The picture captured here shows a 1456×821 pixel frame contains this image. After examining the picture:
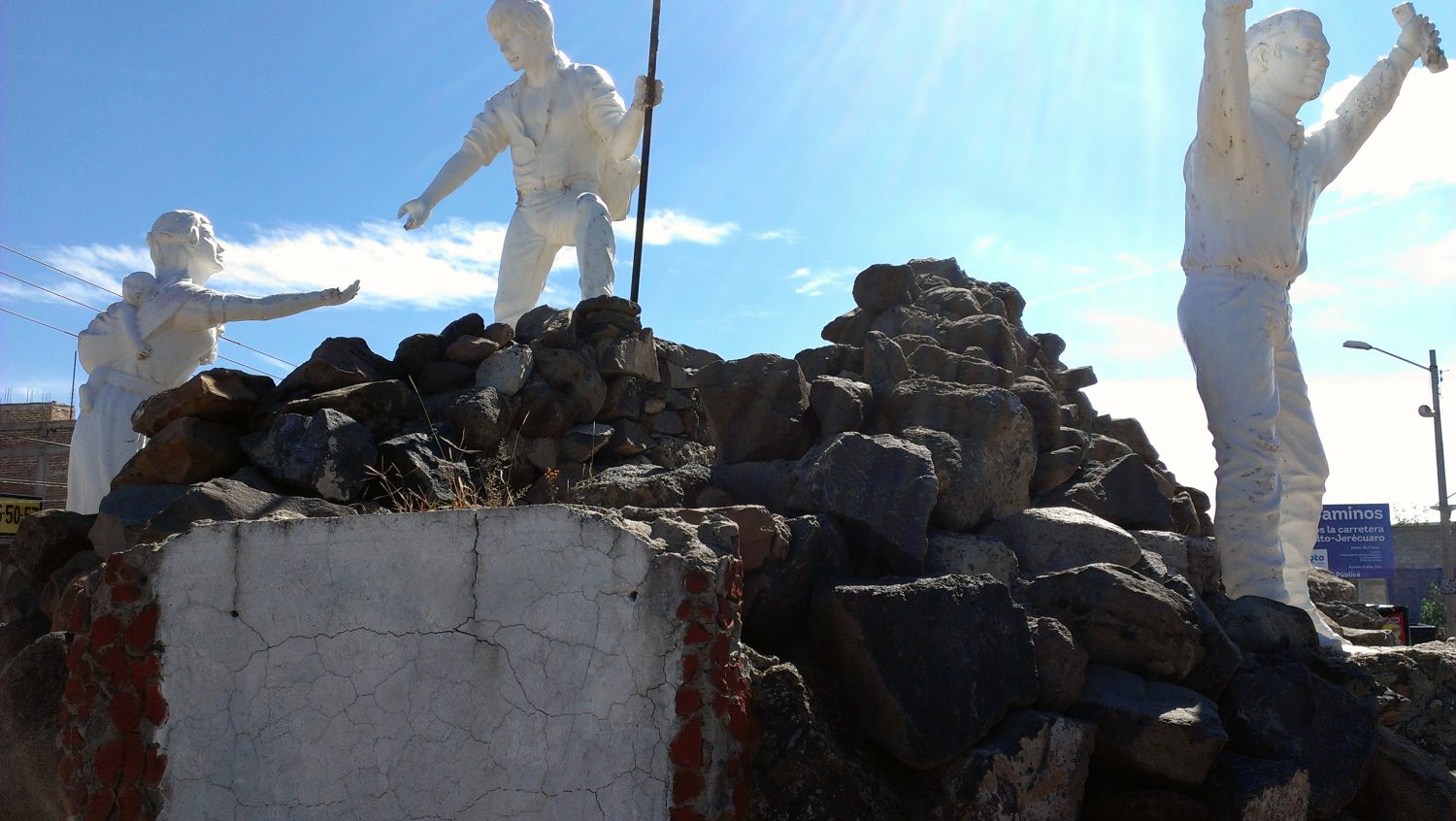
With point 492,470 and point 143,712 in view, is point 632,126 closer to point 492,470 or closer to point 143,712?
point 492,470

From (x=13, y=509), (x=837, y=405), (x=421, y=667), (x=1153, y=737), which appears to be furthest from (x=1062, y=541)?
(x=13, y=509)

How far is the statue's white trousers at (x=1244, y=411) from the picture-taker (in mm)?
5449

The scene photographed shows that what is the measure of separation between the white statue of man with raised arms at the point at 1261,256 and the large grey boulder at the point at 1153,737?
1690 millimetres

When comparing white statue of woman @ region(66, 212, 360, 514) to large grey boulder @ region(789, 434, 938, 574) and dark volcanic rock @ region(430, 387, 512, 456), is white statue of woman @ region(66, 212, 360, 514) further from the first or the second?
large grey boulder @ region(789, 434, 938, 574)

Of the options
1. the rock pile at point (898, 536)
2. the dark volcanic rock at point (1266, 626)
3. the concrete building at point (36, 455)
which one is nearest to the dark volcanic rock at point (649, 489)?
the rock pile at point (898, 536)

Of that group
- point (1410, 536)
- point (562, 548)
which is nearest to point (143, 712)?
point (562, 548)

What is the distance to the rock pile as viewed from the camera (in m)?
3.59

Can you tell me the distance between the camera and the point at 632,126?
7746mm

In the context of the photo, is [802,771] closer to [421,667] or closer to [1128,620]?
[421,667]

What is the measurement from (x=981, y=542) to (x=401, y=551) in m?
2.24

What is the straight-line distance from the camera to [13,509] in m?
11.5

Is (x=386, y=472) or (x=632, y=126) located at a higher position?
(x=632, y=126)

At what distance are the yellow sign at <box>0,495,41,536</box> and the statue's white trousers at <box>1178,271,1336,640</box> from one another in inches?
392

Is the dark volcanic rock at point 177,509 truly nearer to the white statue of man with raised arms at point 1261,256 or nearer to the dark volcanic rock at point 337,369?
Answer: the dark volcanic rock at point 337,369
